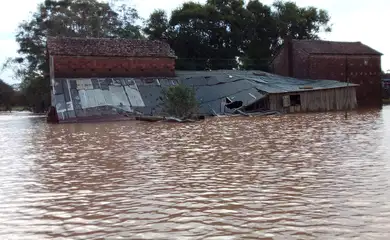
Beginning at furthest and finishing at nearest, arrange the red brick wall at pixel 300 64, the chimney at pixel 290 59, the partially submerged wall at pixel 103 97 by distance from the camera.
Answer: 1. the chimney at pixel 290 59
2. the red brick wall at pixel 300 64
3. the partially submerged wall at pixel 103 97

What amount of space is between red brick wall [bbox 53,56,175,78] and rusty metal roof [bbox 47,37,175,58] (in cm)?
42

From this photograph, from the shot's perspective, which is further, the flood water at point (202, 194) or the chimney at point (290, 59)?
the chimney at point (290, 59)

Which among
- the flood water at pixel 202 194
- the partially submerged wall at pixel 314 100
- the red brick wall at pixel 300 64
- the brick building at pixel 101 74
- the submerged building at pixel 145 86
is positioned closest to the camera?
the flood water at pixel 202 194

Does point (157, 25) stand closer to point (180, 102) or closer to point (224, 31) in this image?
point (224, 31)

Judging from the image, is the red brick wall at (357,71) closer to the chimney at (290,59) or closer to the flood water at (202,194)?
the chimney at (290,59)

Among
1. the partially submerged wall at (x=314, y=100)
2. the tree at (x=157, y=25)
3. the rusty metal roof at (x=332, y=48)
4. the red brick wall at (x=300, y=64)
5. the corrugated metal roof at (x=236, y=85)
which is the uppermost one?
the tree at (x=157, y=25)

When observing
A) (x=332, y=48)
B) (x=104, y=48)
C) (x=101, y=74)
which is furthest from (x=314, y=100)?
(x=104, y=48)

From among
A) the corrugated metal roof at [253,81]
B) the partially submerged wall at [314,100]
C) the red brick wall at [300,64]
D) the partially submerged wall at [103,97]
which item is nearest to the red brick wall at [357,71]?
the red brick wall at [300,64]

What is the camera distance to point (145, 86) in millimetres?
37031

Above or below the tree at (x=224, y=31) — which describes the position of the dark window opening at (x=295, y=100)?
below

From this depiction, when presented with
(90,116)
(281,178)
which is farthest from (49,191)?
(90,116)

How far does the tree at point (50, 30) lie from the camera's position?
176ft

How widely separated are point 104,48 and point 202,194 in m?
33.9

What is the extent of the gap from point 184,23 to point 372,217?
50.9 meters
